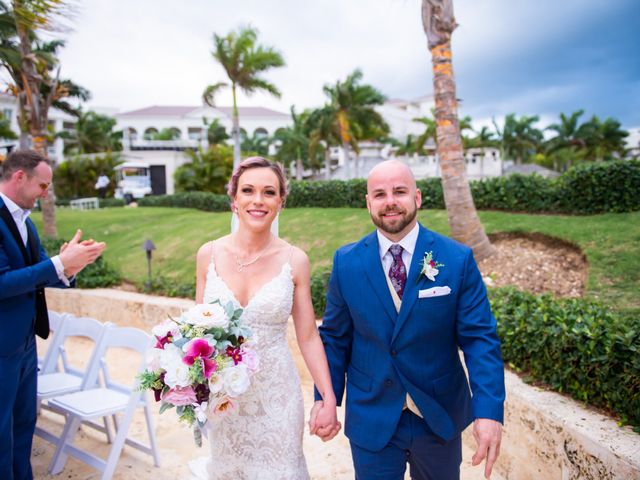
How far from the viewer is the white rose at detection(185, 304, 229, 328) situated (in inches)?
93.4

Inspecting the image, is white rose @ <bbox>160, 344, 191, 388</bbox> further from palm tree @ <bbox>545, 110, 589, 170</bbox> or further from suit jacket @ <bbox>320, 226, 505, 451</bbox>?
palm tree @ <bbox>545, 110, 589, 170</bbox>

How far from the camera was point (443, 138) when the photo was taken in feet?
26.1

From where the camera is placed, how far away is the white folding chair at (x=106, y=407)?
416 centimetres

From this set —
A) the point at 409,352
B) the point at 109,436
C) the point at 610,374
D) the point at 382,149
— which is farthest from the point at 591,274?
the point at 382,149

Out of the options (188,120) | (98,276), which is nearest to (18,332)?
(98,276)

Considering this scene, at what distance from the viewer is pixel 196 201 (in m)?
25.5

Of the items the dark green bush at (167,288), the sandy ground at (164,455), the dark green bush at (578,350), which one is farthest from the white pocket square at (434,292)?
the dark green bush at (167,288)

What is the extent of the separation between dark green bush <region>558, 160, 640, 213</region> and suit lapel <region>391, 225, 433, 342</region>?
857cm

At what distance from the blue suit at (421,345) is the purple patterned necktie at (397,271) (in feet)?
0.24

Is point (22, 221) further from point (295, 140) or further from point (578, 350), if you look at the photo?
point (295, 140)

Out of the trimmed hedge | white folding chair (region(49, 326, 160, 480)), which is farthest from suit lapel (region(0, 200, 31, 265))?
the trimmed hedge

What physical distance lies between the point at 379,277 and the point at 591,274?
17.1 feet

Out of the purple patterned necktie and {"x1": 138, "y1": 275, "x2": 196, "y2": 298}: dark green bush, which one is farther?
{"x1": 138, "y1": 275, "x2": 196, "y2": 298}: dark green bush

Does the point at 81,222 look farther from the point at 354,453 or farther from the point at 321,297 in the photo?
the point at 354,453
